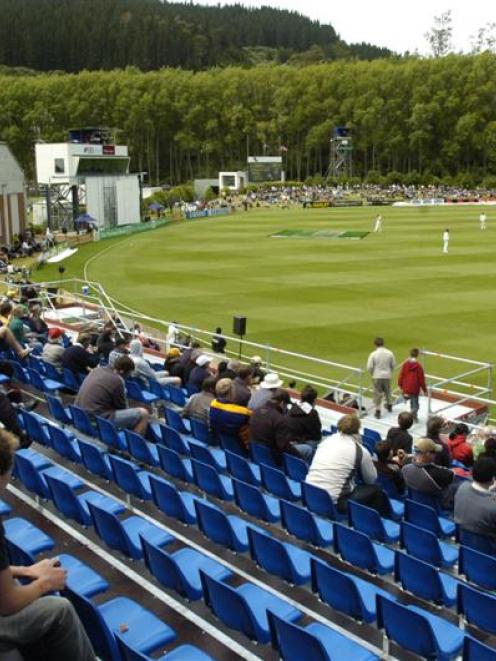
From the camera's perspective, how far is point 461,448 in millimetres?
10703

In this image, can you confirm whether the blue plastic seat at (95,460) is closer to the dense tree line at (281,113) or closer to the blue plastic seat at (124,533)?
the blue plastic seat at (124,533)

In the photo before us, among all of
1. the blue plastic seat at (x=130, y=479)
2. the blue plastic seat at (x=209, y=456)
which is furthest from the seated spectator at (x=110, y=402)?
the blue plastic seat at (x=130, y=479)

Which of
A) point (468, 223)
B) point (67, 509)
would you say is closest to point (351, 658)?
point (67, 509)

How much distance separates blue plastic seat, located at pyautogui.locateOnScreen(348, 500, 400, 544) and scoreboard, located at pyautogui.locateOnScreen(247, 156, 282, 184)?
114 meters

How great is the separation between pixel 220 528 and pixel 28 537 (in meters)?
1.67

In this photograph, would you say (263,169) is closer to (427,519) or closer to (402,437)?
(402,437)

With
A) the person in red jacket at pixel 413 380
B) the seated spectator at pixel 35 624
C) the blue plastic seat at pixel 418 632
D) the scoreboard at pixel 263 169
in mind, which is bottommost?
the person in red jacket at pixel 413 380

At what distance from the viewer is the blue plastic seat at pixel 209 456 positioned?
9203mm

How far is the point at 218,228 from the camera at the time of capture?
230 feet

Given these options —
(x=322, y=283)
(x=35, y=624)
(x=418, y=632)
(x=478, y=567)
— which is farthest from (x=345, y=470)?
(x=322, y=283)

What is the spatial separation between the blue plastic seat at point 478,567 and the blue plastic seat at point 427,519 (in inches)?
37.2

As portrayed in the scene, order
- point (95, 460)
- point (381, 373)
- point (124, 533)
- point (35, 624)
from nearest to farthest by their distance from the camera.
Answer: point (35, 624) < point (124, 533) < point (95, 460) < point (381, 373)

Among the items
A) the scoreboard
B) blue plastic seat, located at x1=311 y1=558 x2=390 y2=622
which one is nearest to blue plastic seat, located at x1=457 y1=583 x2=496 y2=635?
blue plastic seat, located at x1=311 y1=558 x2=390 y2=622

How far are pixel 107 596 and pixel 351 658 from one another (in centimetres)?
232
